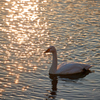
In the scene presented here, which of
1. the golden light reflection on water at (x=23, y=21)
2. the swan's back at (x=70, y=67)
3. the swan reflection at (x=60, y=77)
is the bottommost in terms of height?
the swan reflection at (x=60, y=77)

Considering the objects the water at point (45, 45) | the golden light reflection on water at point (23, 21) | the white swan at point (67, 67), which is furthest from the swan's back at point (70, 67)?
the golden light reflection on water at point (23, 21)

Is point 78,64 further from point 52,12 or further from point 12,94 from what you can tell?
point 52,12

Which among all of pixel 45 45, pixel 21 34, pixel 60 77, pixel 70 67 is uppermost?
pixel 21 34

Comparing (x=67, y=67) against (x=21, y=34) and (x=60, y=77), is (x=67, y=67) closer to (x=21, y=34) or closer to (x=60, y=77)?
(x=60, y=77)

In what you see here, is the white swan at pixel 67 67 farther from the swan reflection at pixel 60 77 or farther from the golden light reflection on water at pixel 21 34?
the golden light reflection on water at pixel 21 34

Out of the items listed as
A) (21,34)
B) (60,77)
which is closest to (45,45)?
(21,34)

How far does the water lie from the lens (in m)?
14.8

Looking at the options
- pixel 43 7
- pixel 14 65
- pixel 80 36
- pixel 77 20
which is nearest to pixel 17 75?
pixel 14 65

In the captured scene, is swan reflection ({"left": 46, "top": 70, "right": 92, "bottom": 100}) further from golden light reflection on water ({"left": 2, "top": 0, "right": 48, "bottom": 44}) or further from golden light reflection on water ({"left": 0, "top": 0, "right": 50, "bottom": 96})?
golden light reflection on water ({"left": 2, "top": 0, "right": 48, "bottom": 44})

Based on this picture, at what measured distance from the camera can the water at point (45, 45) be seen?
1476cm

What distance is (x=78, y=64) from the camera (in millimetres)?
17031

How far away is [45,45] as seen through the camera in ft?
66.2

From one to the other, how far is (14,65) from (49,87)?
2989 millimetres

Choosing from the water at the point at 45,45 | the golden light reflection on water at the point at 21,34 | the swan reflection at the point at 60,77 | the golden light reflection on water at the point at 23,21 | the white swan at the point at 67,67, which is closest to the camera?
the water at the point at 45,45
